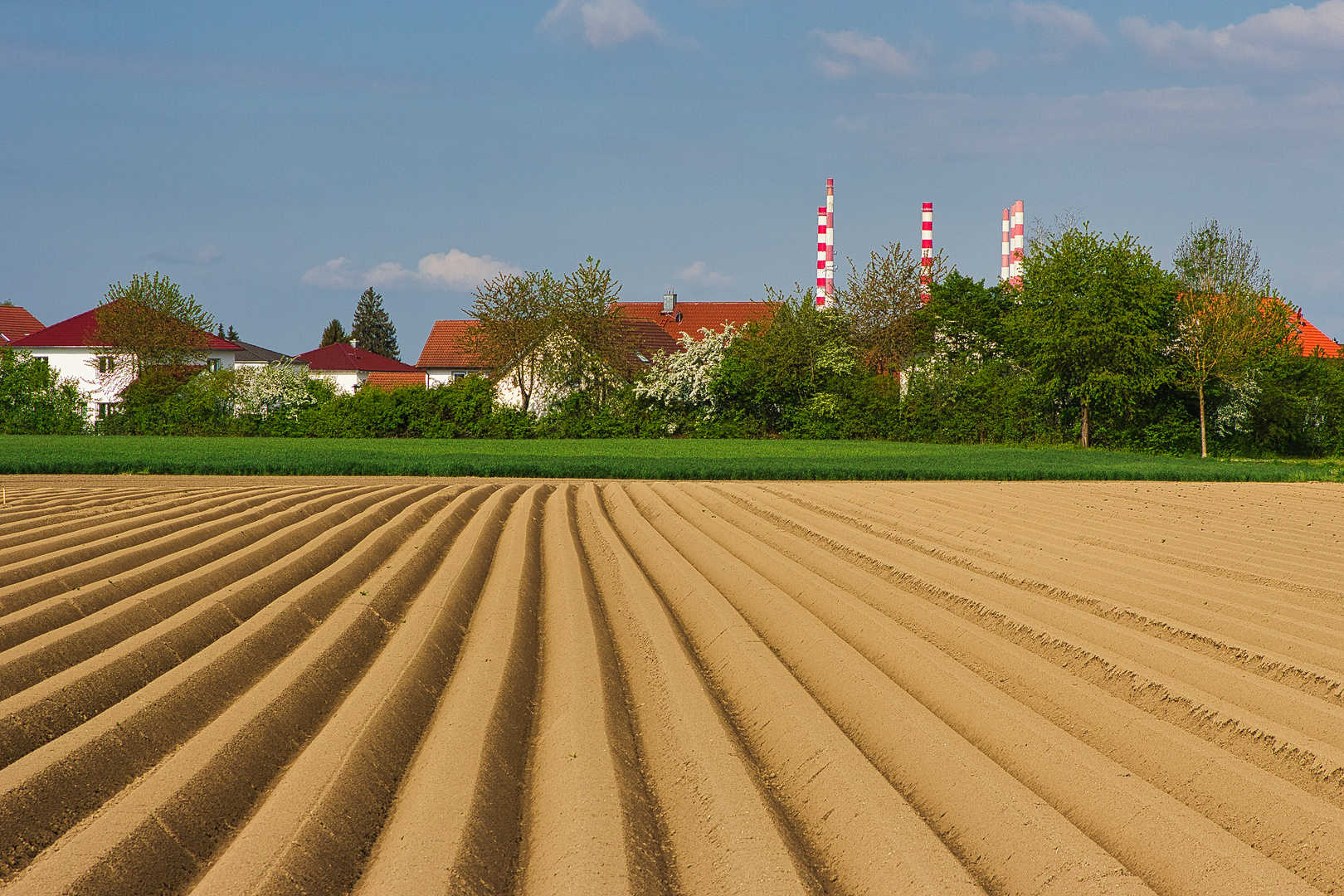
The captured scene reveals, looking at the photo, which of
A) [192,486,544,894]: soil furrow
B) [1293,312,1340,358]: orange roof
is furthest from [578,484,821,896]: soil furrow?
[1293,312,1340,358]: orange roof

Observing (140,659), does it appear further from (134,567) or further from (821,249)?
(821,249)

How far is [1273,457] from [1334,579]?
24.8 meters

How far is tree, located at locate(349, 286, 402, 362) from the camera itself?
9188 centimetres

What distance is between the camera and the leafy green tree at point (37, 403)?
112 ft

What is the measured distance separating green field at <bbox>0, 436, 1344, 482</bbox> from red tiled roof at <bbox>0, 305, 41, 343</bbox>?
31.3 metres

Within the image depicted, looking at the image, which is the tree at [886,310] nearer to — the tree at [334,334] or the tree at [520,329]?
the tree at [520,329]

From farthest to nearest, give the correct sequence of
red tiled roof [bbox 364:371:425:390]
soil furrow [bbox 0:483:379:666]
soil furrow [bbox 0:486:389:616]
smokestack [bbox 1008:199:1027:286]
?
1. red tiled roof [bbox 364:371:425:390]
2. smokestack [bbox 1008:199:1027:286]
3. soil furrow [bbox 0:486:389:616]
4. soil furrow [bbox 0:483:379:666]

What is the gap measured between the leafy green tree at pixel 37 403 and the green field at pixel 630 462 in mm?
6381

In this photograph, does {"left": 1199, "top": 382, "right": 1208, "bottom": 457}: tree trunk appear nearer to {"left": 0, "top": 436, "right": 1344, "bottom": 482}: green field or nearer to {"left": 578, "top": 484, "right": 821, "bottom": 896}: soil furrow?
{"left": 0, "top": 436, "right": 1344, "bottom": 482}: green field

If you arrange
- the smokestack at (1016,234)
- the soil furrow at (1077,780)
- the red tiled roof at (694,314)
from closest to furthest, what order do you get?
the soil furrow at (1077,780) → the smokestack at (1016,234) → the red tiled roof at (694,314)

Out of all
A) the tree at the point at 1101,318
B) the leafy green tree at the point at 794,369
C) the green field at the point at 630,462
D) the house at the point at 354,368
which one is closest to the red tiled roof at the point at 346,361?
the house at the point at 354,368

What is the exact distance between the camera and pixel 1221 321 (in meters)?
27.1

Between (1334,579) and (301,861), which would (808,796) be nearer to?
(301,861)

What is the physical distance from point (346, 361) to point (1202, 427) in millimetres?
49415
